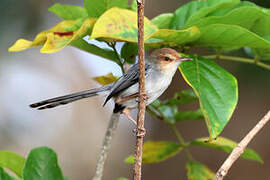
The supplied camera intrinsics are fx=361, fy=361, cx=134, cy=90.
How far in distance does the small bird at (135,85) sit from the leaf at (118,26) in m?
0.88

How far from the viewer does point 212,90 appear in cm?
200

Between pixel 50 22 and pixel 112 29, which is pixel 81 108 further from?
pixel 112 29

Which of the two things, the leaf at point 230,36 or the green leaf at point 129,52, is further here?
the green leaf at point 129,52

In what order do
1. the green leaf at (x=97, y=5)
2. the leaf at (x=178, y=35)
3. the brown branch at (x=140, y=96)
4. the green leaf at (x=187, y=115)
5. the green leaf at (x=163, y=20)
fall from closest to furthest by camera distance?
the brown branch at (x=140, y=96) < the leaf at (x=178, y=35) < the green leaf at (x=97, y=5) < the green leaf at (x=163, y=20) < the green leaf at (x=187, y=115)

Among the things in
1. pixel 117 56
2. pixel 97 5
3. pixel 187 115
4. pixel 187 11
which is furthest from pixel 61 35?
pixel 187 115

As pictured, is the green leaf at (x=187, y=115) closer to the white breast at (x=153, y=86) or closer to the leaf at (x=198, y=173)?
the white breast at (x=153, y=86)

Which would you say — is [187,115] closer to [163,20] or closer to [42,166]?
[163,20]

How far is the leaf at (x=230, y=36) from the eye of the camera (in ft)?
6.38

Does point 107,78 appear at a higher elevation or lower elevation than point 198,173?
higher

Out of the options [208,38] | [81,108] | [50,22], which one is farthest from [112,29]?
[81,108]

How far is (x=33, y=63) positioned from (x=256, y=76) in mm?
5029

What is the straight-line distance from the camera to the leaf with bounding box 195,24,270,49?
6.38ft

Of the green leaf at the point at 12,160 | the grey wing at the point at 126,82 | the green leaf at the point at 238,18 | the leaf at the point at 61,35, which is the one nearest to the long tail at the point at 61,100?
the grey wing at the point at 126,82

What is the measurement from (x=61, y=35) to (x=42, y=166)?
727mm
